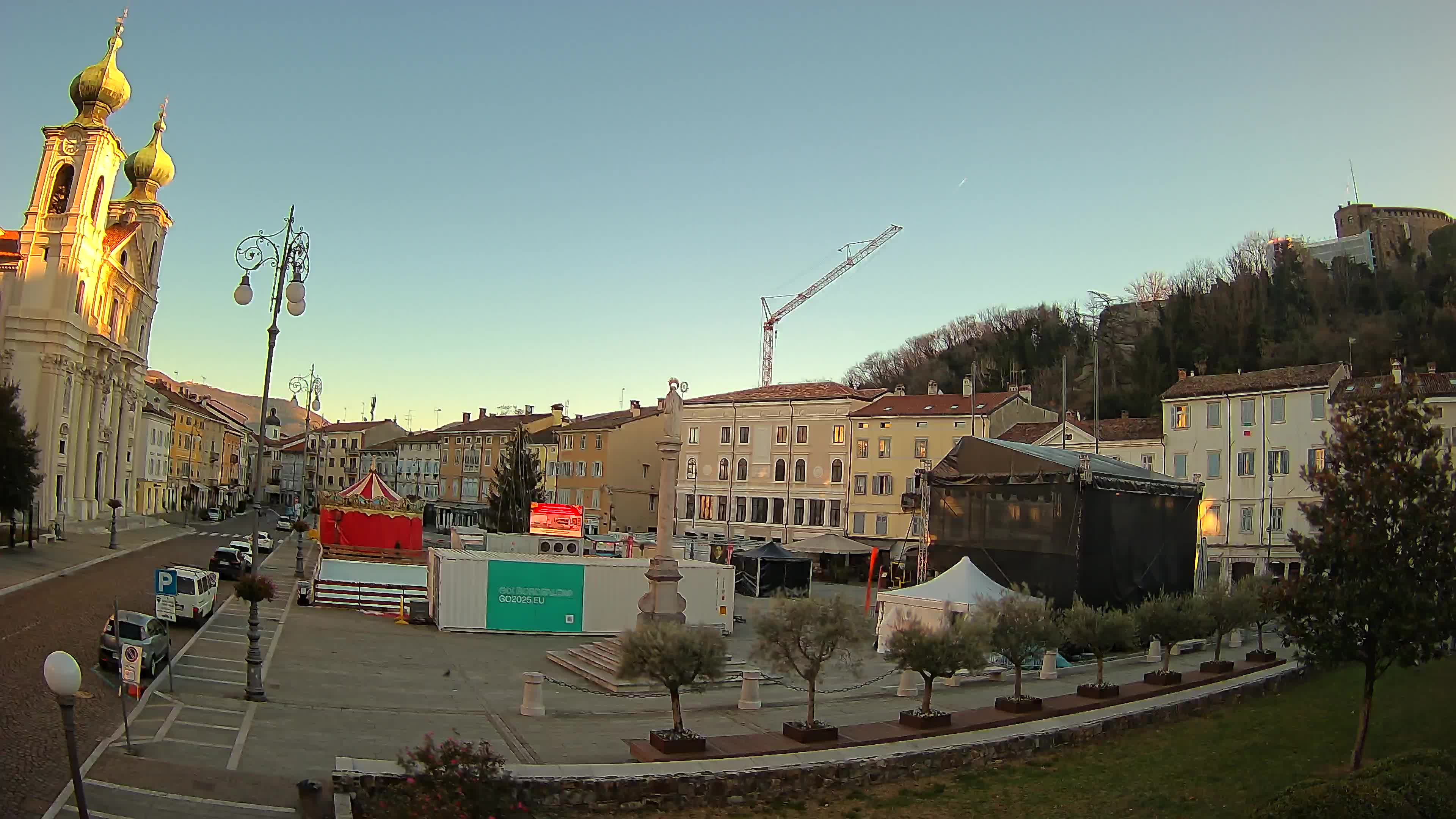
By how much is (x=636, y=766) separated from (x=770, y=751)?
2276mm

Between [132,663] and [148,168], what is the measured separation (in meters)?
66.6

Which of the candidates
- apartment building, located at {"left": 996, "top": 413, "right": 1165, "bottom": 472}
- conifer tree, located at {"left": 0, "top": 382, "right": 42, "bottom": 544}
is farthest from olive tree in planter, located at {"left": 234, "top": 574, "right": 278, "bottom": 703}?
apartment building, located at {"left": 996, "top": 413, "right": 1165, "bottom": 472}

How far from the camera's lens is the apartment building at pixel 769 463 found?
61219mm

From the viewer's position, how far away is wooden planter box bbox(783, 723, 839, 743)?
14.9 meters

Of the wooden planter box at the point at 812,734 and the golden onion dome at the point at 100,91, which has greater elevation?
the golden onion dome at the point at 100,91

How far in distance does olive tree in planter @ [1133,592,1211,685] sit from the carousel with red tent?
37104mm

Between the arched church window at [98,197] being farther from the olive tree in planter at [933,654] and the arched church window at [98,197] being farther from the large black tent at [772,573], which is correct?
the olive tree in planter at [933,654]

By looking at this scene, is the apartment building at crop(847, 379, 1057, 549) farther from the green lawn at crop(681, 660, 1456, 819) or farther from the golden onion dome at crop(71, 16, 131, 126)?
the golden onion dome at crop(71, 16, 131, 126)

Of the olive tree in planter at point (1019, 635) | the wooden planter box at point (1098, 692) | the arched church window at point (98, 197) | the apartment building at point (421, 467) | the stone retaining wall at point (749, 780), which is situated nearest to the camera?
the stone retaining wall at point (749, 780)

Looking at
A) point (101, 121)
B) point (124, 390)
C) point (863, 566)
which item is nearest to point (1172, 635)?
point (863, 566)

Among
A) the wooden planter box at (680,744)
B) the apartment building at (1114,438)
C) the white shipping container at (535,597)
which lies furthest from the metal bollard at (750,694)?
the apartment building at (1114,438)

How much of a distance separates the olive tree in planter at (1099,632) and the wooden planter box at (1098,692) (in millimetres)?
11

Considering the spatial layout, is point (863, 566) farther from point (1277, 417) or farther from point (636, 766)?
point (636, 766)

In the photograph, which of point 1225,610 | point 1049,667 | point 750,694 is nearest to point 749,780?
point 750,694
